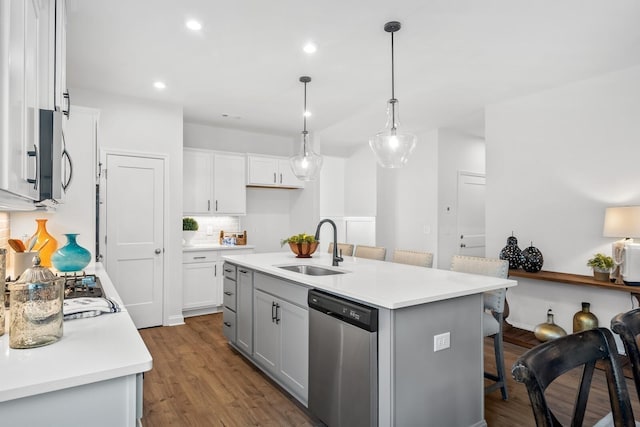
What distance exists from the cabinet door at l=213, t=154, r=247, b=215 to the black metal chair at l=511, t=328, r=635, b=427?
4769 millimetres

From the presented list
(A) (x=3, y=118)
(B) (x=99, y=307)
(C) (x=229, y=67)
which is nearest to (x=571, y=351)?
(A) (x=3, y=118)

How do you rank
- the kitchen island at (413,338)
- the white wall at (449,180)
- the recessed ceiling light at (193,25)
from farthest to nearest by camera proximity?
the white wall at (449,180)
the recessed ceiling light at (193,25)
the kitchen island at (413,338)

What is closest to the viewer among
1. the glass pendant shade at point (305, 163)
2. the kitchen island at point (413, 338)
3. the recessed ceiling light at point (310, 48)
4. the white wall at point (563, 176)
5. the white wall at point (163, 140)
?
the kitchen island at point (413, 338)

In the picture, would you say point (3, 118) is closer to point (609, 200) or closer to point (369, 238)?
point (609, 200)

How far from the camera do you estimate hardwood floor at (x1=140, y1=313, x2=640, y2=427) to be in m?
2.43

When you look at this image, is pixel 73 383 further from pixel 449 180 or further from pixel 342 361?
pixel 449 180

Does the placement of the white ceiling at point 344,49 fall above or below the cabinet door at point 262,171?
above

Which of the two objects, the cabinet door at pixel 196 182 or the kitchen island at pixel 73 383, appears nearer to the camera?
the kitchen island at pixel 73 383

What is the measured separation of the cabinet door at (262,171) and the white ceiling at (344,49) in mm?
1078

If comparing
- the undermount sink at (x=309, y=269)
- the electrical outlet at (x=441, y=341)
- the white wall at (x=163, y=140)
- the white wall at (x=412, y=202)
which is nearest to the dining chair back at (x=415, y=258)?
the undermount sink at (x=309, y=269)

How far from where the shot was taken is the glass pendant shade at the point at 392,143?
299 cm

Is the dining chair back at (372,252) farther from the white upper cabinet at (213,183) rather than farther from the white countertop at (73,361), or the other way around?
the white countertop at (73,361)

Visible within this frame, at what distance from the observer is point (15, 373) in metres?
1.02

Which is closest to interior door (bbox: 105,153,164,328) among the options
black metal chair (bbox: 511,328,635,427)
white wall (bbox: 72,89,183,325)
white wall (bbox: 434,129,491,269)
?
white wall (bbox: 72,89,183,325)
